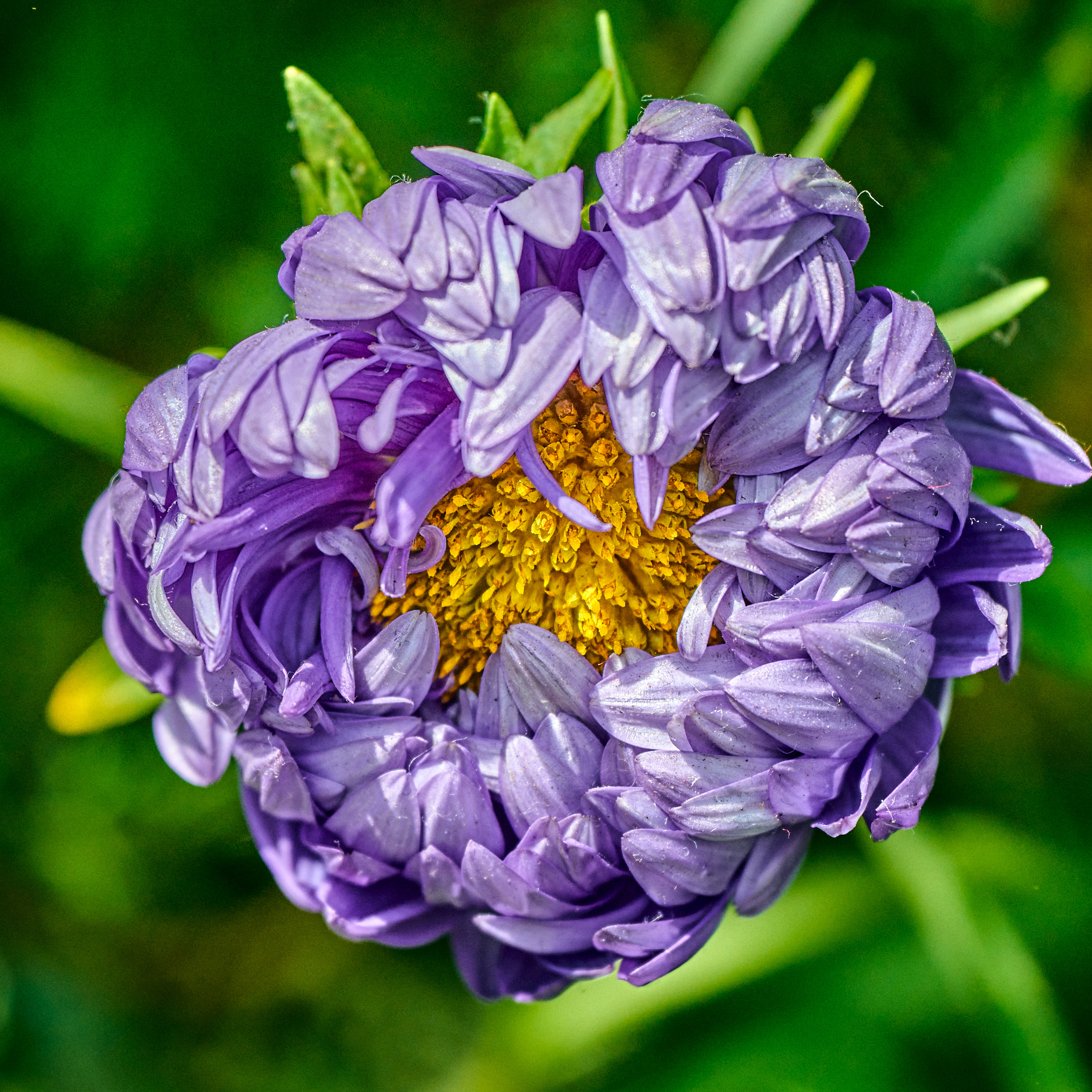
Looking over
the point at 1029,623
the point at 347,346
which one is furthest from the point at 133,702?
the point at 1029,623

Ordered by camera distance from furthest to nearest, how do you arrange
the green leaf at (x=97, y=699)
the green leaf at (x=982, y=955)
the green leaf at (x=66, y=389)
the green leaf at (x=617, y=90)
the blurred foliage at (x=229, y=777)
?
the blurred foliage at (x=229, y=777), the green leaf at (x=982, y=955), the green leaf at (x=66, y=389), the green leaf at (x=97, y=699), the green leaf at (x=617, y=90)

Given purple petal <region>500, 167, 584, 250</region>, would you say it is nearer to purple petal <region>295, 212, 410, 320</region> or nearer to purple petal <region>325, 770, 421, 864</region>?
purple petal <region>295, 212, 410, 320</region>

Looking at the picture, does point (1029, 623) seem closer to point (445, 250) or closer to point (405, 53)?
point (445, 250)

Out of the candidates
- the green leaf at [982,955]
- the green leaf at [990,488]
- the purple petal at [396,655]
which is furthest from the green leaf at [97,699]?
the green leaf at [982,955]

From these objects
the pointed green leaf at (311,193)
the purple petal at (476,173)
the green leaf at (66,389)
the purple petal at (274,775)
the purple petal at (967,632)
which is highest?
the purple petal at (476,173)

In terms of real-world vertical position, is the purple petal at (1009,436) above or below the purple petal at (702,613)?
above

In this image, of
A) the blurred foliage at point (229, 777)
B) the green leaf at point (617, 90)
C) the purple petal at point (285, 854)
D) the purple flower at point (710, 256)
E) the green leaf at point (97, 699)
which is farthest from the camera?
the blurred foliage at point (229, 777)

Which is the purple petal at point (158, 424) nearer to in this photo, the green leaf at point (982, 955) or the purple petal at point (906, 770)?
the purple petal at point (906, 770)
